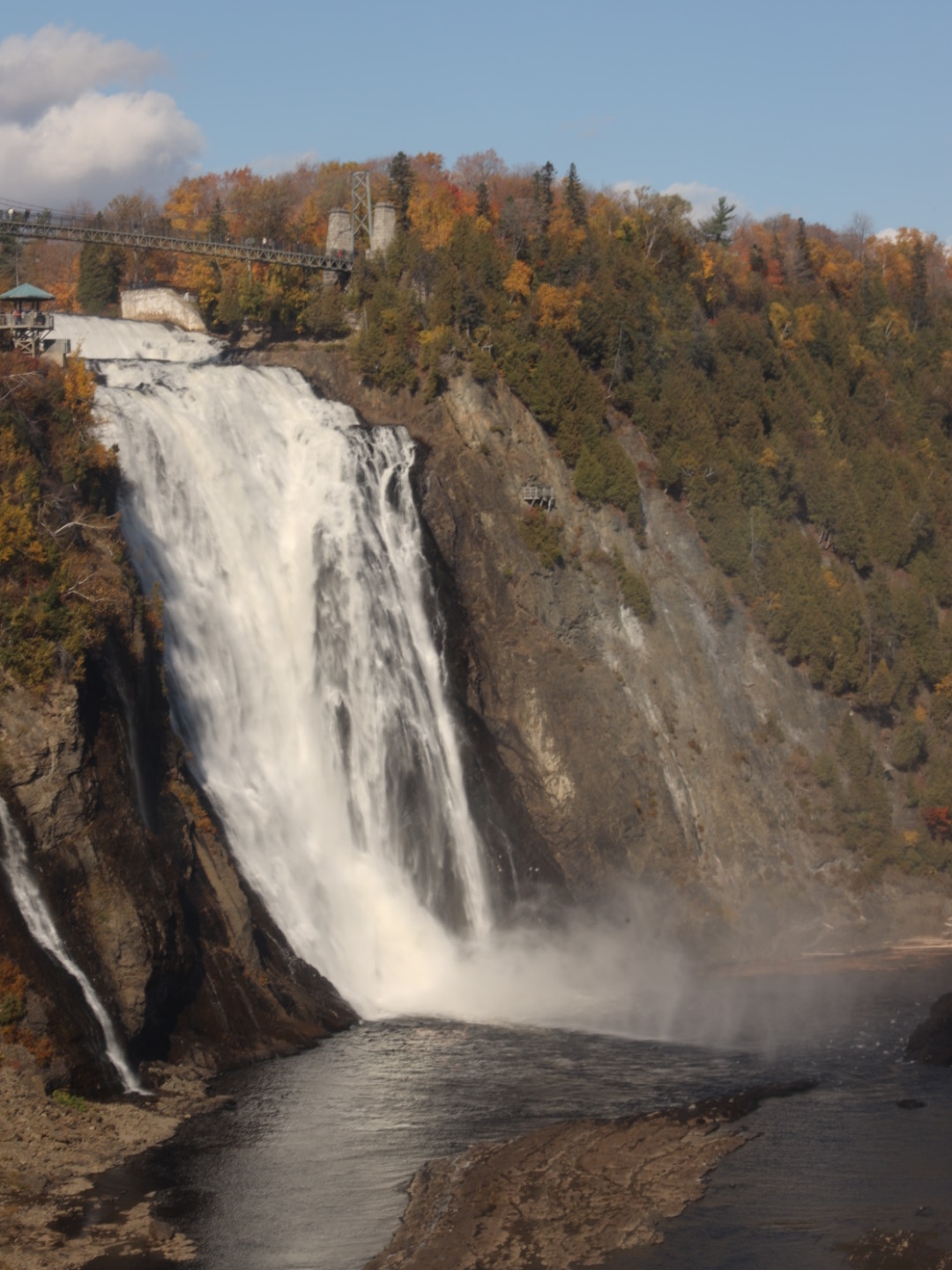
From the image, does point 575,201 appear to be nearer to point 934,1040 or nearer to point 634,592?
point 634,592

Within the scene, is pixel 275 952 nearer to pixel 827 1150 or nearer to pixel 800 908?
pixel 827 1150

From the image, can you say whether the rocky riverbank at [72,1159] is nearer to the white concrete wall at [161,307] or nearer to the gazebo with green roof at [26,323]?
the gazebo with green roof at [26,323]

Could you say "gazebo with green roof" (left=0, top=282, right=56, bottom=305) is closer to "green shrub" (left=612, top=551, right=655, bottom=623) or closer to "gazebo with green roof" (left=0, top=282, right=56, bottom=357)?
"gazebo with green roof" (left=0, top=282, right=56, bottom=357)

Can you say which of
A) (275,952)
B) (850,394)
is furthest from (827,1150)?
(850,394)

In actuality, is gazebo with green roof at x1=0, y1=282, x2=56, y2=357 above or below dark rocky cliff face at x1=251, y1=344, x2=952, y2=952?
above

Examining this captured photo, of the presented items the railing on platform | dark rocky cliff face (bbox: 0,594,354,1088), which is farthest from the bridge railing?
dark rocky cliff face (bbox: 0,594,354,1088)

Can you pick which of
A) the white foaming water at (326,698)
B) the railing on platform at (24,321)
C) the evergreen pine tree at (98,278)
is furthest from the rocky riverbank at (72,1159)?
the evergreen pine tree at (98,278)
